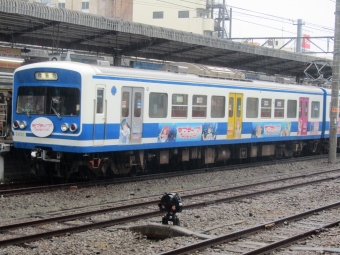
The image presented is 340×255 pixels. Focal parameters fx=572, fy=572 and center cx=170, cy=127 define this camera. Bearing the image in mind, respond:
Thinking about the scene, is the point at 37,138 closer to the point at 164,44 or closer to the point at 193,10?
the point at 164,44

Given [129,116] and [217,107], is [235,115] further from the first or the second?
[129,116]

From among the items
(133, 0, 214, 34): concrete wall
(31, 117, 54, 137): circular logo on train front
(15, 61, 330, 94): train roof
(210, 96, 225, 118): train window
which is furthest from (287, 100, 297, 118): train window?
(133, 0, 214, 34): concrete wall

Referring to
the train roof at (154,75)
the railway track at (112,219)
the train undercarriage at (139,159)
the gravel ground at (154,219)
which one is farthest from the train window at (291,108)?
the railway track at (112,219)

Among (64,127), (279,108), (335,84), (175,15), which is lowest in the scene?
(64,127)

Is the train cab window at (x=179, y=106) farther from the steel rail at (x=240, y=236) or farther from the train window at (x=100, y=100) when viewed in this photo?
the steel rail at (x=240, y=236)

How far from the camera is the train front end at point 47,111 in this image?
44.4ft

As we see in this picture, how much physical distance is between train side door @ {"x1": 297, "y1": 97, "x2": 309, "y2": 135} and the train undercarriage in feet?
2.26

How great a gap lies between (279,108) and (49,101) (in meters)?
9.92

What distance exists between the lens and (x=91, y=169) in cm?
1481

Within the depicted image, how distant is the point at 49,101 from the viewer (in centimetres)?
1402

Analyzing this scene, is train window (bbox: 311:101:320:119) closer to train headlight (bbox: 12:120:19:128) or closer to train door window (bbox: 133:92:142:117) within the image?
train door window (bbox: 133:92:142:117)

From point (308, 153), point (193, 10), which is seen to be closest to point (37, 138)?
point (308, 153)

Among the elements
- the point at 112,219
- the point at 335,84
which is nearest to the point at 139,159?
the point at 112,219

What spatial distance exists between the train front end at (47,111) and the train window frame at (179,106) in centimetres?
348
